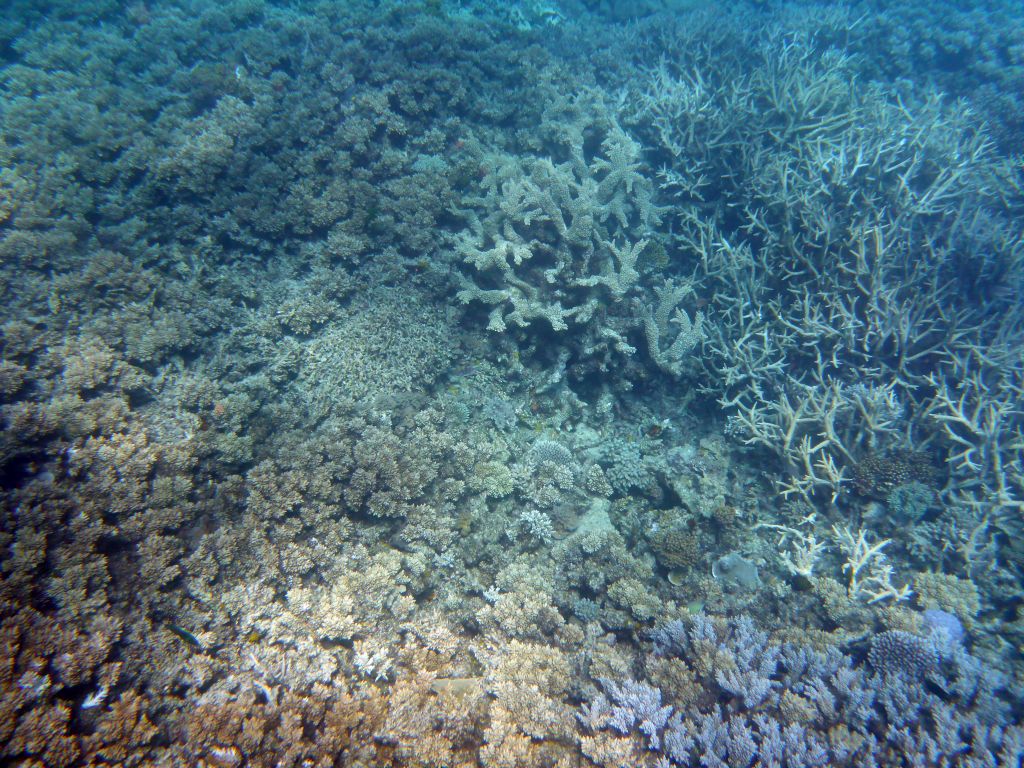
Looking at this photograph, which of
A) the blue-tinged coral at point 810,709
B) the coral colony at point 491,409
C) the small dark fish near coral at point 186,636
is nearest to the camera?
the blue-tinged coral at point 810,709

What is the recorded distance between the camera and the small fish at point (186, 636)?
334cm

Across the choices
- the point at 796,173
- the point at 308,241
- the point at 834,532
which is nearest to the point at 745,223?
the point at 796,173

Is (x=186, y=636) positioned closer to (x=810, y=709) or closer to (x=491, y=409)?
(x=491, y=409)

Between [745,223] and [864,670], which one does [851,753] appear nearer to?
[864,670]

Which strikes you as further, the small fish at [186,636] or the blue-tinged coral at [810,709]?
the small fish at [186,636]

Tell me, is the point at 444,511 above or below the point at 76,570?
below

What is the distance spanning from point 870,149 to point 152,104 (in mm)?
9717

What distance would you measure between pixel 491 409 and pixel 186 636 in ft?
10.5

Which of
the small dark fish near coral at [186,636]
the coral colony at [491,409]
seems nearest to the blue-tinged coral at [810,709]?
the coral colony at [491,409]

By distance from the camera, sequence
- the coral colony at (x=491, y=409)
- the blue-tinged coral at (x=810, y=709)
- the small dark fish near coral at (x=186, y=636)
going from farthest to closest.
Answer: the small dark fish near coral at (x=186, y=636) → the coral colony at (x=491, y=409) → the blue-tinged coral at (x=810, y=709)

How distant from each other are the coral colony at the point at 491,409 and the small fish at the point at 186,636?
0.02 meters

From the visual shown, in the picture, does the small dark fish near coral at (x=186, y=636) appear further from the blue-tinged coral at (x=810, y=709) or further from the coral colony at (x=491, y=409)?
the blue-tinged coral at (x=810, y=709)

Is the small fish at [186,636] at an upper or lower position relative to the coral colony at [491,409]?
lower

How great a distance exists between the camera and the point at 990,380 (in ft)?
16.2
